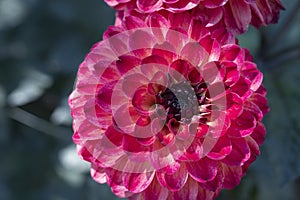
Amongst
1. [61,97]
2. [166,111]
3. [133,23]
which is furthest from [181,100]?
[61,97]

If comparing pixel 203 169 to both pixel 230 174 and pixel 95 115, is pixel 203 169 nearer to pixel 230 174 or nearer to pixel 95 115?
pixel 230 174

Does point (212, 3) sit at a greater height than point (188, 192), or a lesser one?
greater

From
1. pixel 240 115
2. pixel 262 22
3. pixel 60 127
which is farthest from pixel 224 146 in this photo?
pixel 60 127

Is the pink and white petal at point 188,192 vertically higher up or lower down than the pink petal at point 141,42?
lower down

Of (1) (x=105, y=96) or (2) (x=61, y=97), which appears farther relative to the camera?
(2) (x=61, y=97)

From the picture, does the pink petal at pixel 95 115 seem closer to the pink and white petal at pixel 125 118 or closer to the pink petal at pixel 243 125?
the pink and white petal at pixel 125 118

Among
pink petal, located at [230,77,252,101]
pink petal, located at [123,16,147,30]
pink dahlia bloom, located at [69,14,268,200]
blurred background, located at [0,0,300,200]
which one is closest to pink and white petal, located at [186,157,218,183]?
pink dahlia bloom, located at [69,14,268,200]

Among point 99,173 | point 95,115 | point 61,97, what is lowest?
point 61,97

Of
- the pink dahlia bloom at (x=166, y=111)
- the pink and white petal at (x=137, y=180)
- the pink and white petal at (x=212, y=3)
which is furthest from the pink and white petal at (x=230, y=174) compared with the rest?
the pink and white petal at (x=212, y=3)
